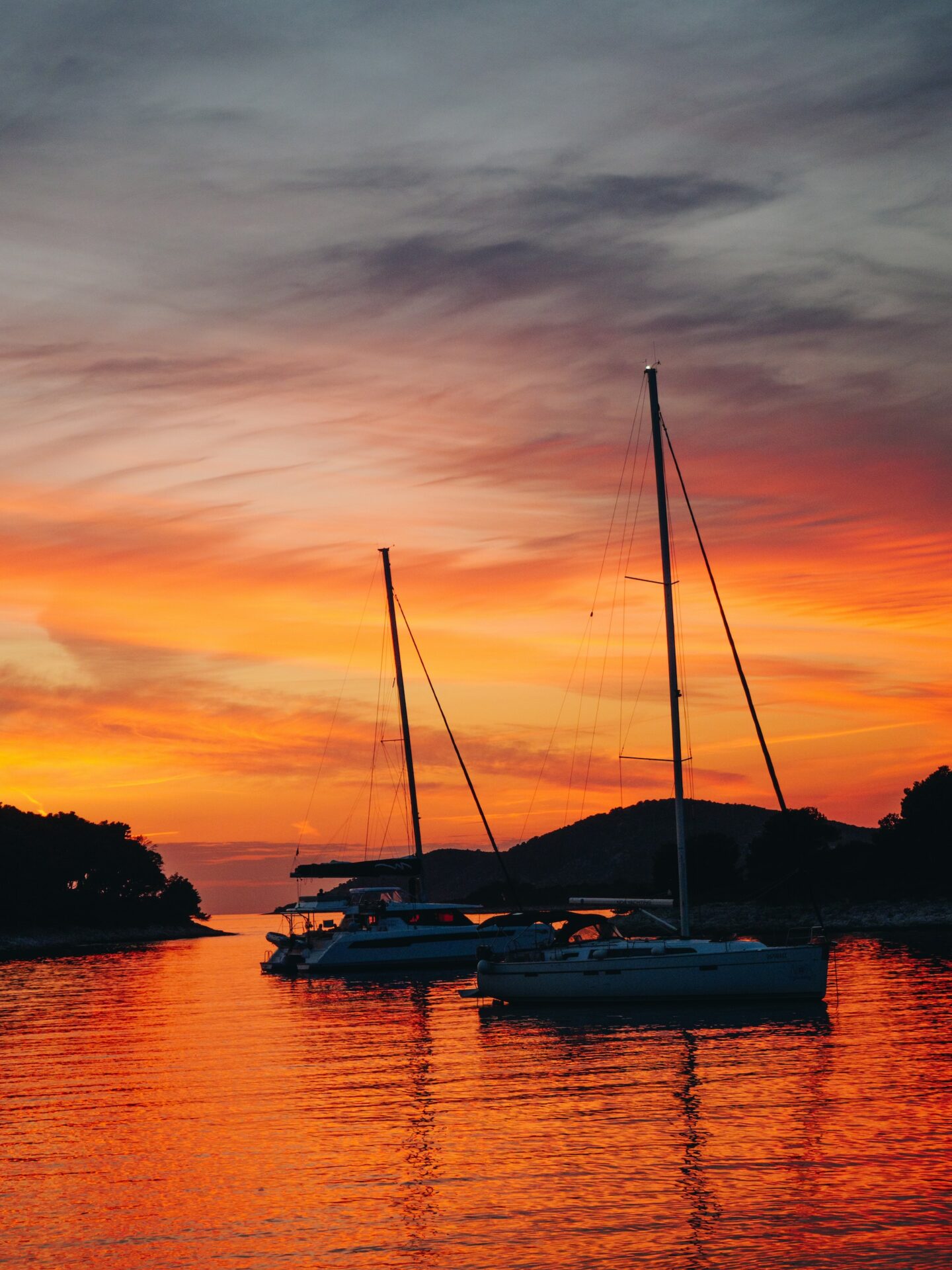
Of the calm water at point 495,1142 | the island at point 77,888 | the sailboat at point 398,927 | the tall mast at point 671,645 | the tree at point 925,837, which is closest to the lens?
the calm water at point 495,1142

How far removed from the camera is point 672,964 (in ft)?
145

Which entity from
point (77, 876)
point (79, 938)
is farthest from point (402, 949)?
point (77, 876)

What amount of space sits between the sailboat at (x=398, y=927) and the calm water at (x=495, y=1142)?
22.2 metres

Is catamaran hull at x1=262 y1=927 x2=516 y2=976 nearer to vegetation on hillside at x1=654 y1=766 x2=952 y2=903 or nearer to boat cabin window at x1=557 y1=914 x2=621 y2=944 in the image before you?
boat cabin window at x1=557 y1=914 x2=621 y2=944

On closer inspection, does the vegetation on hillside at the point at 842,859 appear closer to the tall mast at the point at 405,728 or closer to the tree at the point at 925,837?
the tree at the point at 925,837

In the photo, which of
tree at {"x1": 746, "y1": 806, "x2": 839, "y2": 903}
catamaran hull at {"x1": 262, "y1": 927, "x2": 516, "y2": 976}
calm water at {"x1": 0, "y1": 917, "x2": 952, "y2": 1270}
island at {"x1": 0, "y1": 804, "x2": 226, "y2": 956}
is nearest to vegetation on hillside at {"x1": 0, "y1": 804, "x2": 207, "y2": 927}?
island at {"x1": 0, "y1": 804, "x2": 226, "y2": 956}

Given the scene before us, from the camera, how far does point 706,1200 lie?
19.7 meters

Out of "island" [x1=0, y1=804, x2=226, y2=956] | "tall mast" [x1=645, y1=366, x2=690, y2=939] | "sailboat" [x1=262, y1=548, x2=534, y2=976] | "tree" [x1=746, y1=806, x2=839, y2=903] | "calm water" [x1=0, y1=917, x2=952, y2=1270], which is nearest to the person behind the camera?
"calm water" [x1=0, y1=917, x2=952, y2=1270]

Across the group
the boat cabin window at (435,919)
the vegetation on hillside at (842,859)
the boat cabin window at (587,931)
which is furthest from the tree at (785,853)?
the boat cabin window at (587,931)

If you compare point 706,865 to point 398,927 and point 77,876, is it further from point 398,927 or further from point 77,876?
point 398,927

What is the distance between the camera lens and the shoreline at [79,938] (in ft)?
470

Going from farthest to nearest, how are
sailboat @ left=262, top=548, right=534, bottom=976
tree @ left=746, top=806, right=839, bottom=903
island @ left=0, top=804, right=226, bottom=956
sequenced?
island @ left=0, top=804, right=226, bottom=956
tree @ left=746, top=806, right=839, bottom=903
sailboat @ left=262, top=548, right=534, bottom=976

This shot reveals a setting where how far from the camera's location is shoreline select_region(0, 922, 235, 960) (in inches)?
5640

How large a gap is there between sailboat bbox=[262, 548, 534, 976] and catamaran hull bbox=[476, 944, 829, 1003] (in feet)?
72.7
